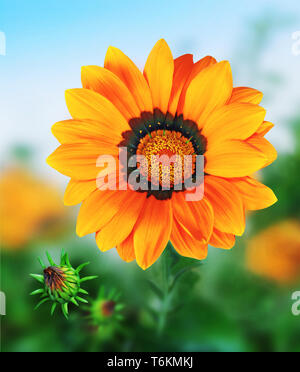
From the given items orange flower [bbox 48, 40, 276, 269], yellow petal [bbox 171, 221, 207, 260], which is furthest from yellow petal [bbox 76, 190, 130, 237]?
yellow petal [bbox 171, 221, 207, 260]

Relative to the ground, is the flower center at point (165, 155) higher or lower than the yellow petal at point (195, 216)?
higher

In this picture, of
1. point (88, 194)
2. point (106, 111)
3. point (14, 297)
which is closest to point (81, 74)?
point (106, 111)

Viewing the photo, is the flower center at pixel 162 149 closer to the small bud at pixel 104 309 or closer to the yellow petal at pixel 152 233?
the yellow petal at pixel 152 233

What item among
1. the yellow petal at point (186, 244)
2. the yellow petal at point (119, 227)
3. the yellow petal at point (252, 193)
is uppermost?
the yellow petal at point (252, 193)

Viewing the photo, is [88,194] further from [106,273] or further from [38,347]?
[38,347]

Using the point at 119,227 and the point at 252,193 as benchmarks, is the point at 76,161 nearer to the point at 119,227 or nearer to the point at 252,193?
the point at 119,227

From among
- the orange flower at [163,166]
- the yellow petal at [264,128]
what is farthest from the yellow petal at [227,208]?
the yellow petal at [264,128]
